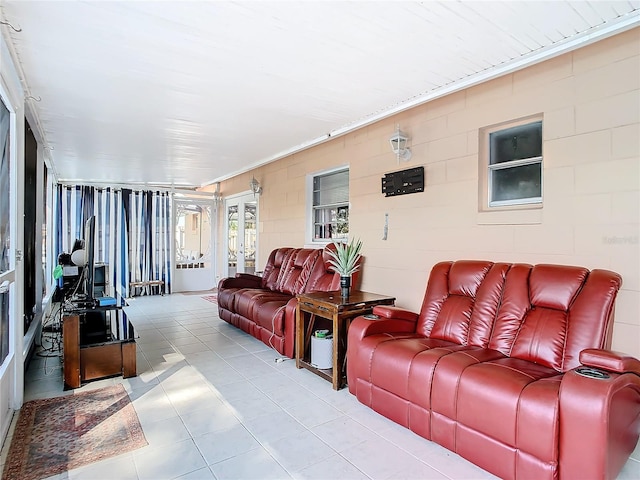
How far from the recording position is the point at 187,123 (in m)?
4.06

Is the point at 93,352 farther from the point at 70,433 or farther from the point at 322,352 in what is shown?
the point at 322,352

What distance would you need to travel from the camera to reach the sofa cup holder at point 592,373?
1.71m

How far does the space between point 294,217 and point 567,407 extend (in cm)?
441

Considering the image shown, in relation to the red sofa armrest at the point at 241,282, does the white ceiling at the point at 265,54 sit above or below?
above

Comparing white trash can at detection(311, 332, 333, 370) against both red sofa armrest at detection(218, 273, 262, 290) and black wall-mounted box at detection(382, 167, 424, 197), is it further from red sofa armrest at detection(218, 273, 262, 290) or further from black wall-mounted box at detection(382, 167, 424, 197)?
red sofa armrest at detection(218, 273, 262, 290)

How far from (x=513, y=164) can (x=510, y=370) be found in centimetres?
169

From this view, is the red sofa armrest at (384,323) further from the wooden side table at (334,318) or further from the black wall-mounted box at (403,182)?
the black wall-mounted box at (403,182)

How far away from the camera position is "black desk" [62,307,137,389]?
10.1 feet

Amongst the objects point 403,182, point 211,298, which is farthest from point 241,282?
point 403,182

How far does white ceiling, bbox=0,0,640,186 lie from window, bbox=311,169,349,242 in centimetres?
90

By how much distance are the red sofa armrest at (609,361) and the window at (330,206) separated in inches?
120

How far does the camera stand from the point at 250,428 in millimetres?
2410

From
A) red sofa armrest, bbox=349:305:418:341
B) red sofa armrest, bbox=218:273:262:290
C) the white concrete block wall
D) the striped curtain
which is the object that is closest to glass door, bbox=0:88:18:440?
red sofa armrest, bbox=349:305:418:341

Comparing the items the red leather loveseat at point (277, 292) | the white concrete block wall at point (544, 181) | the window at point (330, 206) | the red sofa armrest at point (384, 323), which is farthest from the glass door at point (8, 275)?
the window at point (330, 206)
